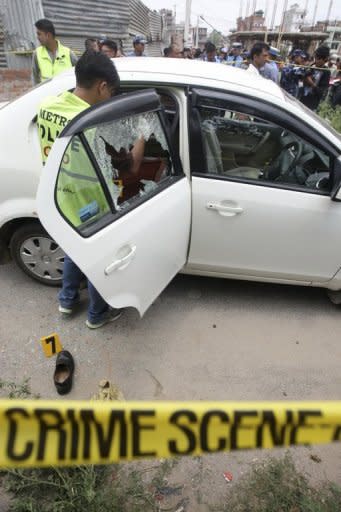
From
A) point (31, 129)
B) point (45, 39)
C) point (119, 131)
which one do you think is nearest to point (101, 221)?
point (119, 131)

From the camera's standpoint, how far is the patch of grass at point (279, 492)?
171cm

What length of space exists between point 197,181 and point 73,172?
896 millimetres

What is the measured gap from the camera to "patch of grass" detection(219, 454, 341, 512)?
1.71 meters

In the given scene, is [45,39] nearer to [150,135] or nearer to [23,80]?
[150,135]

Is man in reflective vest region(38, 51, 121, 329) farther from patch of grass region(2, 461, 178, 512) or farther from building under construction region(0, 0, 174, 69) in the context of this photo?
building under construction region(0, 0, 174, 69)

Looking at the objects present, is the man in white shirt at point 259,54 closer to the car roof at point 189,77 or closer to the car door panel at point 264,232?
the car roof at point 189,77

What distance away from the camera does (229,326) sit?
2.79 metres

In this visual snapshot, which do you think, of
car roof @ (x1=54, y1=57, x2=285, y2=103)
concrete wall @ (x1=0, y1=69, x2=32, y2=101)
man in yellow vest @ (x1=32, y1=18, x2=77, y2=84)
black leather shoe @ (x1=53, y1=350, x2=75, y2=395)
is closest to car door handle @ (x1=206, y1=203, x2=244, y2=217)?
car roof @ (x1=54, y1=57, x2=285, y2=103)

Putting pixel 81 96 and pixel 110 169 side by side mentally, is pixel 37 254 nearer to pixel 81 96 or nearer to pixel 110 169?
pixel 110 169

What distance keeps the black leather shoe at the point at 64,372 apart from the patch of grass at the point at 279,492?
3.62ft

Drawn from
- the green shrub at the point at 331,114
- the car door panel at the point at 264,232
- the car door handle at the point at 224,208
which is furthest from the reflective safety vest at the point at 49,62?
the green shrub at the point at 331,114

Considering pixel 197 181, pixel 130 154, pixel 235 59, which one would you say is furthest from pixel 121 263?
pixel 235 59

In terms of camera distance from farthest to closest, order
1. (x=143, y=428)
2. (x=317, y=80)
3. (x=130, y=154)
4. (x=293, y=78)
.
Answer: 1. (x=293, y=78)
2. (x=317, y=80)
3. (x=130, y=154)
4. (x=143, y=428)

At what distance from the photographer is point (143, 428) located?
1089 mm
